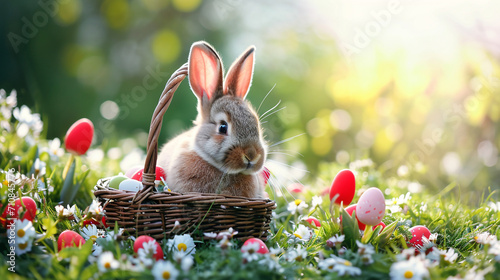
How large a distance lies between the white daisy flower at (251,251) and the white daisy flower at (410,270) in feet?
1.71

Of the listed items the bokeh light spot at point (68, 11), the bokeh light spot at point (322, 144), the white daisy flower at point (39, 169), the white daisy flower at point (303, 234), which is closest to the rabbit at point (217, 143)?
the white daisy flower at point (303, 234)

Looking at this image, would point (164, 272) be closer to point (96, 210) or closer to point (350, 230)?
point (96, 210)

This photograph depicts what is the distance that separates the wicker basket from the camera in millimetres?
2037

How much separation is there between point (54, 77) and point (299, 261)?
5.52 metres

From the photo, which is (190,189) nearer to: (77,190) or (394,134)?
(77,190)

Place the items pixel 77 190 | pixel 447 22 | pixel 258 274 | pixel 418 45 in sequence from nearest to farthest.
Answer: pixel 258 274
pixel 77 190
pixel 447 22
pixel 418 45

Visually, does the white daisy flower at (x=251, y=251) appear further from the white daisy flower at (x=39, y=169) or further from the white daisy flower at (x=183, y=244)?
the white daisy flower at (x=39, y=169)

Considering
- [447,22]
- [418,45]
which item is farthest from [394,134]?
[447,22]

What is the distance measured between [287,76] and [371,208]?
4.54 meters

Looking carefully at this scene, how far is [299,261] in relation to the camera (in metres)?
Result: 1.92

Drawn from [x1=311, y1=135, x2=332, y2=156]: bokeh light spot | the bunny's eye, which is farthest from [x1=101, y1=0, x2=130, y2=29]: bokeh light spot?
the bunny's eye

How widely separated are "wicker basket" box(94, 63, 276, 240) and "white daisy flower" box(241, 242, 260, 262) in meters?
0.28

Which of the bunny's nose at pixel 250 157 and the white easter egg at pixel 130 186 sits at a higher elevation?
the bunny's nose at pixel 250 157

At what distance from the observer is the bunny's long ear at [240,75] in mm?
2547
